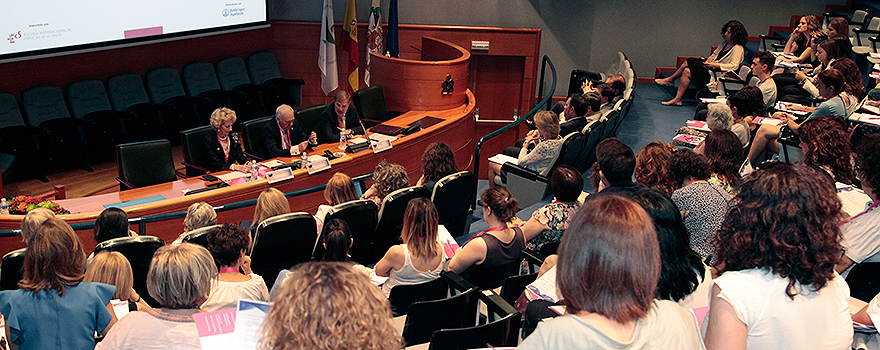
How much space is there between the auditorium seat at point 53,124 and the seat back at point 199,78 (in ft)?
5.14

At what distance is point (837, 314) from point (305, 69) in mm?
8989

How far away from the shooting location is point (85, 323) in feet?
8.41

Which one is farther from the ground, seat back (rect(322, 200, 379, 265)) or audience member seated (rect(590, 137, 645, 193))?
audience member seated (rect(590, 137, 645, 193))

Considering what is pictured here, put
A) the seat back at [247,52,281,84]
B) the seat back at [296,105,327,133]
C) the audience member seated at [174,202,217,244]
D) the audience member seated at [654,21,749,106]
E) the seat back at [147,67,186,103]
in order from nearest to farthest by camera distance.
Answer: the audience member seated at [174,202,217,244] < the seat back at [296,105,327,133] < the seat back at [147,67,186,103] < the audience member seated at [654,21,749,106] < the seat back at [247,52,281,84]

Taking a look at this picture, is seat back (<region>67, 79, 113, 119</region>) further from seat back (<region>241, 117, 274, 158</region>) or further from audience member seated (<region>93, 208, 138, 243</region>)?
audience member seated (<region>93, 208, 138, 243</region>)

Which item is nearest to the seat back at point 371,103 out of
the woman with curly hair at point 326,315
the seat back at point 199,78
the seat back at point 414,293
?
the seat back at point 199,78

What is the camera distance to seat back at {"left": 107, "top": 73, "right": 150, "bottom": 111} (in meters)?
7.53

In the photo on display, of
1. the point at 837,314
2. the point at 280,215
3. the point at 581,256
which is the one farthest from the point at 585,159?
the point at 581,256

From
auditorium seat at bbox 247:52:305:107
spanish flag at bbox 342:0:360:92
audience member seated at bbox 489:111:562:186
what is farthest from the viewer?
auditorium seat at bbox 247:52:305:107

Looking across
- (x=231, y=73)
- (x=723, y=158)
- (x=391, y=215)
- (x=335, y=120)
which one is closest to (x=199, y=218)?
(x=391, y=215)

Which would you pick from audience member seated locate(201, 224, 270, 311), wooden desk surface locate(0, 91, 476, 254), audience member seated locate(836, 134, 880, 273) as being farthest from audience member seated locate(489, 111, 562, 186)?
audience member seated locate(201, 224, 270, 311)

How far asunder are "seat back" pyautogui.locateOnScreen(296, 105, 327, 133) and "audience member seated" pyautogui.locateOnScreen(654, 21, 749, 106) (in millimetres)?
4808

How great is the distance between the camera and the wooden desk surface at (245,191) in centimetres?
465

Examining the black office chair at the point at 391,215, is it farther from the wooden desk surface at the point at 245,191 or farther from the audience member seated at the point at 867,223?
the audience member seated at the point at 867,223
